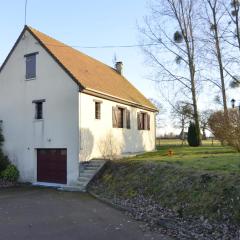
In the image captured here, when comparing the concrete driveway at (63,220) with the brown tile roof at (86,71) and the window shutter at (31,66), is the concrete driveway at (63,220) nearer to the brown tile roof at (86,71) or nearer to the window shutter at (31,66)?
the brown tile roof at (86,71)

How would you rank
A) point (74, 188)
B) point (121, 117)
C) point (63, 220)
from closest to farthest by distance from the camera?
point (63, 220) < point (74, 188) < point (121, 117)

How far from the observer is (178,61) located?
114ft

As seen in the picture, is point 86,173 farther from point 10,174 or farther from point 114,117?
point 114,117

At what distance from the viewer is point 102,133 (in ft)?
75.2

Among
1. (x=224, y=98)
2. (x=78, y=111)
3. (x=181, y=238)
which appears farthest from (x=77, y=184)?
(x=224, y=98)

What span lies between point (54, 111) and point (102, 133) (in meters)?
3.28

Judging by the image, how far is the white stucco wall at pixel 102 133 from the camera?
20922mm

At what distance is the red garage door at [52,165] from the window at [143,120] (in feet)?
29.4

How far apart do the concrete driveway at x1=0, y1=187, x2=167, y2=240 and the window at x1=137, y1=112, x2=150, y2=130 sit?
40.9ft

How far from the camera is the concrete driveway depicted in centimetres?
1009

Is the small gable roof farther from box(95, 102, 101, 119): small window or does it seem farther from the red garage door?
→ the red garage door

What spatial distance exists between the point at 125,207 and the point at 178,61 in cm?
2322

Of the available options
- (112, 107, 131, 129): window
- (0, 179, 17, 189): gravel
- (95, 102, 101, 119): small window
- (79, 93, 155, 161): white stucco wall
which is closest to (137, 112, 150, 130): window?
(79, 93, 155, 161): white stucco wall

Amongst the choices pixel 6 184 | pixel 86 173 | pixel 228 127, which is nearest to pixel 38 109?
pixel 6 184
